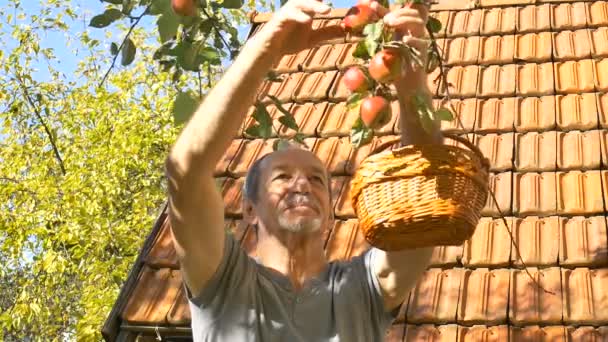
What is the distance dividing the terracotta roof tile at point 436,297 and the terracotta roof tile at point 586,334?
393 mm

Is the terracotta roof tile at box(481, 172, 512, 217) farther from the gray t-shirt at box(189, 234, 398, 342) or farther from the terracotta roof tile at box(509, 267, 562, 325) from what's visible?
the gray t-shirt at box(189, 234, 398, 342)

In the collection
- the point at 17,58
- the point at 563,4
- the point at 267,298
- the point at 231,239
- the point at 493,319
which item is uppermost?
the point at 17,58

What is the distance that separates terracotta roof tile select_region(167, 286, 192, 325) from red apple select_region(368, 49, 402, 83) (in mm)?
1985

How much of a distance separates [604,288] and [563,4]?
2.36 meters

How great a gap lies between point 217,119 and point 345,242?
1.89 m

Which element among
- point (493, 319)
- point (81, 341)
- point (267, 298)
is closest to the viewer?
point (267, 298)

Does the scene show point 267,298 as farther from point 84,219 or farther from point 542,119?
point 84,219

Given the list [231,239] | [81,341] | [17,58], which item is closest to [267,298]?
[231,239]

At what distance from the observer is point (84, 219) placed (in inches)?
451

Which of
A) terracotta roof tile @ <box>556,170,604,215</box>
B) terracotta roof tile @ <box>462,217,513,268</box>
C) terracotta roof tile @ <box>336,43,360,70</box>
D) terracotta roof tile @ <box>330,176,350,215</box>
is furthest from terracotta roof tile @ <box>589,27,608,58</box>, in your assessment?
terracotta roof tile @ <box>330,176,350,215</box>

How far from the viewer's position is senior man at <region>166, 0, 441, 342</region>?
2.05 metres

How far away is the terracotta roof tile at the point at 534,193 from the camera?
3859mm

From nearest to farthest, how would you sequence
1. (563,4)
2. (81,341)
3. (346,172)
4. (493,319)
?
(493,319) → (346,172) → (563,4) → (81,341)

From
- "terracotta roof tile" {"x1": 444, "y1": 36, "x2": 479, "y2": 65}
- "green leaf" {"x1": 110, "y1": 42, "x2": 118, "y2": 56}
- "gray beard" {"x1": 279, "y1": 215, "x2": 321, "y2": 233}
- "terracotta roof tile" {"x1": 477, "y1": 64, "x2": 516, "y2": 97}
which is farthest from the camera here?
"terracotta roof tile" {"x1": 444, "y1": 36, "x2": 479, "y2": 65}
